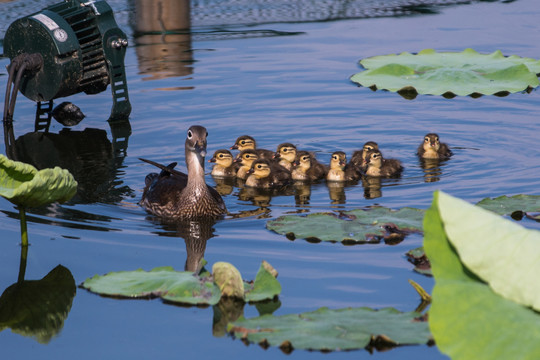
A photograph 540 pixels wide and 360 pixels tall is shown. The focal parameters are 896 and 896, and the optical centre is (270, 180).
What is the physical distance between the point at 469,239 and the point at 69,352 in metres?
2.28

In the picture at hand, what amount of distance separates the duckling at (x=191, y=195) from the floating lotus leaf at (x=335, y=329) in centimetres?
257

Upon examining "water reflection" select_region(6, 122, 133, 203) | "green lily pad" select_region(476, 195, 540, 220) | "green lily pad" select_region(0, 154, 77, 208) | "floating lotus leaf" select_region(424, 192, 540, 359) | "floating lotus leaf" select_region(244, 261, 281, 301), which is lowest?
"water reflection" select_region(6, 122, 133, 203)

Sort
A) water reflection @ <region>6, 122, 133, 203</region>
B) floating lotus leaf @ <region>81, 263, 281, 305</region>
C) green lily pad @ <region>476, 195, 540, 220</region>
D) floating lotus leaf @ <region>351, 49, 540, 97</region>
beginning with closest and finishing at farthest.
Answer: floating lotus leaf @ <region>81, 263, 281, 305</region>
green lily pad @ <region>476, 195, 540, 220</region>
water reflection @ <region>6, 122, 133, 203</region>
floating lotus leaf @ <region>351, 49, 540, 97</region>

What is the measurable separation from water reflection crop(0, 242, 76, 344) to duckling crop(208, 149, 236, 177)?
3.09 meters

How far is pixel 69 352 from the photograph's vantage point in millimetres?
4680

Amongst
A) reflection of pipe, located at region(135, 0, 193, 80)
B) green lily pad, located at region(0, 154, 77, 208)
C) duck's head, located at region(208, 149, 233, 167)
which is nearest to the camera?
green lily pad, located at region(0, 154, 77, 208)

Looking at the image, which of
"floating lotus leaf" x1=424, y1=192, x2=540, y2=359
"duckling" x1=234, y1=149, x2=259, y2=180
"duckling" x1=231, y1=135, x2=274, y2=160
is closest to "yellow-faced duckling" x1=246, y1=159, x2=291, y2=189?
"duckling" x1=234, y1=149, x2=259, y2=180

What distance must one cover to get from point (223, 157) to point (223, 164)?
0.12 metres

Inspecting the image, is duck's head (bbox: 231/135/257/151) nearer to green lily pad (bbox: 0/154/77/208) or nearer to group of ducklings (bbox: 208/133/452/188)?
group of ducklings (bbox: 208/133/452/188)

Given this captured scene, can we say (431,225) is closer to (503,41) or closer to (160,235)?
(160,235)

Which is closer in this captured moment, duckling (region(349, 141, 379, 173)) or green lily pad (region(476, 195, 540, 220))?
green lily pad (region(476, 195, 540, 220))

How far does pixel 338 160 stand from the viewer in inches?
328

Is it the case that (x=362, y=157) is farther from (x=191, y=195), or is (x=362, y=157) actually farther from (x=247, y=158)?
(x=191, y=195)

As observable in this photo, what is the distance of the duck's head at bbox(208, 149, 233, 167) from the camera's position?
8.71 m
